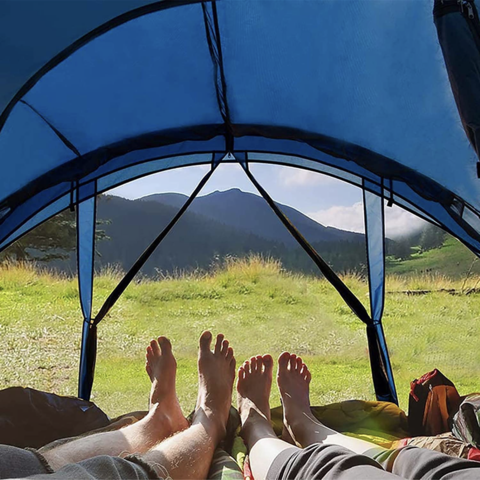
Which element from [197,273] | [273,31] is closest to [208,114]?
[273,31]

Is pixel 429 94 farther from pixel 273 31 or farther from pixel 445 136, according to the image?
pixel 273 31

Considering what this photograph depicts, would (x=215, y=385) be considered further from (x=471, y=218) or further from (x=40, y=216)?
(x=471, y=218)

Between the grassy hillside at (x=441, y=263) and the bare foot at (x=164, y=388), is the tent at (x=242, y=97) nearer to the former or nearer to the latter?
the bare foot at (x=164, y=388)

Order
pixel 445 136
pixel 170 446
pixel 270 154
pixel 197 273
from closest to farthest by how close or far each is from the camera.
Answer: pixel 170 446
pixel 445 136
pixel 270 154
pixel 197 273

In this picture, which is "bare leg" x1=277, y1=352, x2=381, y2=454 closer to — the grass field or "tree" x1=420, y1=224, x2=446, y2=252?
the grass field

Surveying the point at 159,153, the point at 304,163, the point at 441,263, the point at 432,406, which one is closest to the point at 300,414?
the point at 432,406

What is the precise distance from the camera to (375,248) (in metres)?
1.61

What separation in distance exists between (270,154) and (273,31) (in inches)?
19.8

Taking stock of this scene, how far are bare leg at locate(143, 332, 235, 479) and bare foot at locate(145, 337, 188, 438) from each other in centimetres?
5

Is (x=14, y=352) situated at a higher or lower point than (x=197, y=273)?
lower

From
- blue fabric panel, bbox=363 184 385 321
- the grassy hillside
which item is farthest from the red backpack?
the grassy hillside

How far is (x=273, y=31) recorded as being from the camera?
1.03 metres

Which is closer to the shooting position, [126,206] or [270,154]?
[270,154]

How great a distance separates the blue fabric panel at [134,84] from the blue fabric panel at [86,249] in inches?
13.0
